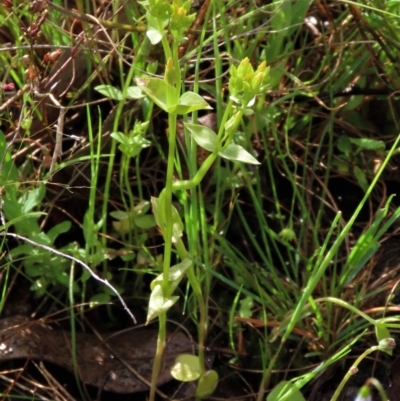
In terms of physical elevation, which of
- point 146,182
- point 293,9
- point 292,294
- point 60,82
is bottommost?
point 292,294

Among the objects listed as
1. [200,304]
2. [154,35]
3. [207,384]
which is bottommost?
[207,384]

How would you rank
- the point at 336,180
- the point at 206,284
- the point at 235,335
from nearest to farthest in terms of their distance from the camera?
1. the point at 206,284
2. the point at 235,335
3. the point at 336,180

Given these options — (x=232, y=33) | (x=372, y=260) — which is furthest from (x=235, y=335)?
(x=232, y=33)

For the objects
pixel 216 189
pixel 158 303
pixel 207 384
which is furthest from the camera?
pixel 216 189

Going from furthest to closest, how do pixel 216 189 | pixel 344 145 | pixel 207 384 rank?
pixel 344 145, pixel 216 189, pixel 207 384

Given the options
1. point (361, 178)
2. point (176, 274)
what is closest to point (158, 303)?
point (176, 274)

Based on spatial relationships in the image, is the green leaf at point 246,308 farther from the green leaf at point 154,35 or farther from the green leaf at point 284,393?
the green leaf at point 154,35

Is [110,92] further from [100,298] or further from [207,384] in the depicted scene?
[207,384]

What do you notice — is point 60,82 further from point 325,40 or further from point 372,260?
point 372,260
